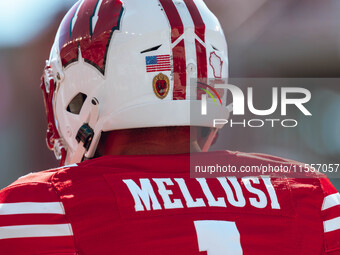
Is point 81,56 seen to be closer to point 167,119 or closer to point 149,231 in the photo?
point 167,119

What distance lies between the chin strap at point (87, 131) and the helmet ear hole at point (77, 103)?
61 mm

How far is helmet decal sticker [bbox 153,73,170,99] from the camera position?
1.51 m

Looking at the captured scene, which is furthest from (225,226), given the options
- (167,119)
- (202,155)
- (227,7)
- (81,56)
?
(227,7)

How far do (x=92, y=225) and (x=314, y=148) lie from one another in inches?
130

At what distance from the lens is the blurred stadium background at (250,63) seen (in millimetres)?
4281

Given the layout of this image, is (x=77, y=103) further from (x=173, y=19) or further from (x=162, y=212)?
(x=162, y=212)

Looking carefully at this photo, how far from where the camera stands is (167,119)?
4.87 feet

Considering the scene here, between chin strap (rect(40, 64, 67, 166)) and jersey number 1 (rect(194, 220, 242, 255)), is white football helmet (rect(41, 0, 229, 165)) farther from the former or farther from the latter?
jersey number 1 (rect(194, 220, 242, 255))

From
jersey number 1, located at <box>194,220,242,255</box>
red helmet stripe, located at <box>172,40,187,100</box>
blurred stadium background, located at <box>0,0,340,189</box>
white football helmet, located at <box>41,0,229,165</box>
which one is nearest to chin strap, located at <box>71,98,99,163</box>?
white football helmet, located at <box>41,0,229,165</box>

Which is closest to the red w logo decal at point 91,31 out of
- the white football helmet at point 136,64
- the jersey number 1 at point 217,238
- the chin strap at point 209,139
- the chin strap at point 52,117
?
the white football helmet at point 136,64

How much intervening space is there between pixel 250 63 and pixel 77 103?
323 centimetres

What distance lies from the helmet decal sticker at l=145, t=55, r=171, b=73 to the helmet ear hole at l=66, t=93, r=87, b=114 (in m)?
0.24

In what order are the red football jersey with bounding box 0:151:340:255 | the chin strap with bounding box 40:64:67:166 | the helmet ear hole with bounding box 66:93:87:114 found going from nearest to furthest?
the red football jersey with bounding box 0:151:340:255
the helmet ear hole with bounding box 66:93:87:114
the chin strap with bounding box 40:64:67:166

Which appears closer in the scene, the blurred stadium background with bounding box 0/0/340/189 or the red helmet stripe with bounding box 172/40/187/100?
the red helmet stripe with bounding box 172/40/187/100
